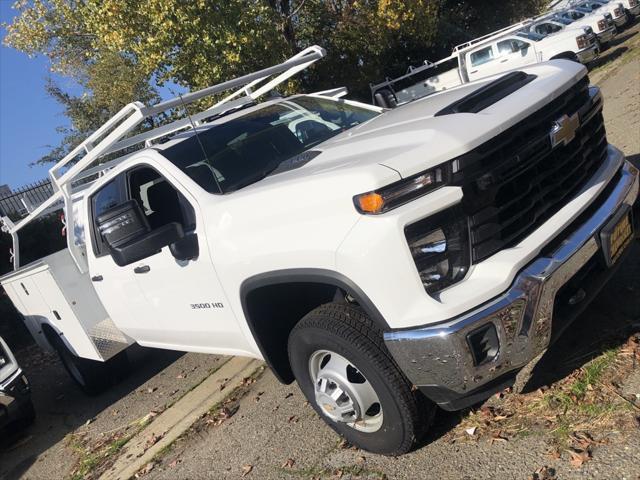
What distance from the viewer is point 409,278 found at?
2570 mm

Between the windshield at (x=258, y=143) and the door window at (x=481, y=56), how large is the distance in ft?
47.4

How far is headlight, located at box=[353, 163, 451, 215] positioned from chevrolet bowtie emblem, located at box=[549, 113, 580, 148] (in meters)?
0.73

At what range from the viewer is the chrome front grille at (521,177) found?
265 centimetres

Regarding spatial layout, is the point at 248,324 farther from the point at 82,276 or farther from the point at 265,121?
the point at 82,276

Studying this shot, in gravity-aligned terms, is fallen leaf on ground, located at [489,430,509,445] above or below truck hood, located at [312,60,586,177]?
below

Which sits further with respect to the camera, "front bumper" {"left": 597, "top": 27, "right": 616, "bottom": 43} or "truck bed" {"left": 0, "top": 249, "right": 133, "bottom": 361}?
"front bumper" {"left": 597, "top": 27, "right": 616, "bottom": 43}

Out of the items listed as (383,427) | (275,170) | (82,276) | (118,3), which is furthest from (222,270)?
(118,3)

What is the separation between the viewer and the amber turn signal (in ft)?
8.39

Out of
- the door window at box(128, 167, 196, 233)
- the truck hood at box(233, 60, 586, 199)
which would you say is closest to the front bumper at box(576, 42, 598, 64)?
the truck hood at box(233, 60, 586, 199)

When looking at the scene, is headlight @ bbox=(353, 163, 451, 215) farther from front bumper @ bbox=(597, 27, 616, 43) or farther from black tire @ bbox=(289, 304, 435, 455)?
front bumper @ bbox=(597, 27, 616, 43)

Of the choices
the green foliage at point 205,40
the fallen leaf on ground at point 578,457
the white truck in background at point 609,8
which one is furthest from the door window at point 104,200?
the white truck in background at point 609,8

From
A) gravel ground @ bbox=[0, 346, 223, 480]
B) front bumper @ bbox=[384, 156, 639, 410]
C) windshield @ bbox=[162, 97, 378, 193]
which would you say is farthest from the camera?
gravel ground @ bbox=[0, 346, 223, 480]

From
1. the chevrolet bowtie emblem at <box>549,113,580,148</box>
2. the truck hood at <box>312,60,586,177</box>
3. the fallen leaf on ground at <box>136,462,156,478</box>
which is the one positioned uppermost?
the truck hood at <box>312,60,586,177</box>

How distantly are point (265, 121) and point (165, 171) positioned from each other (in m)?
0.87
